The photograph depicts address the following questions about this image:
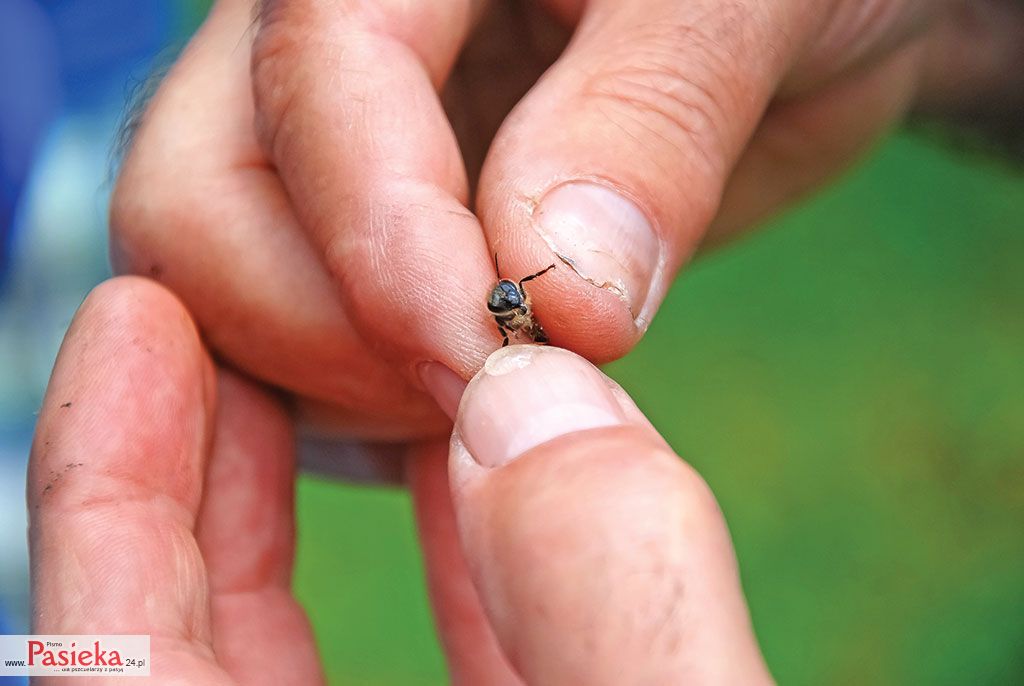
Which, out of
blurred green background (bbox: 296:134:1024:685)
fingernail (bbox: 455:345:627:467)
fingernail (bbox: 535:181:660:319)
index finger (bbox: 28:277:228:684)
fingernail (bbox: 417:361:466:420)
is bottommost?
blurred green background (bbox: 296:134:1024:685)

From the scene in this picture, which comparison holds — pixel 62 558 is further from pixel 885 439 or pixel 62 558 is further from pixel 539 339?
pixel 885 439

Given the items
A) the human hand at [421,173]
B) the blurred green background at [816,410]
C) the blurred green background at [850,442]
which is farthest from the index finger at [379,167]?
the blurred green background at [850,442]

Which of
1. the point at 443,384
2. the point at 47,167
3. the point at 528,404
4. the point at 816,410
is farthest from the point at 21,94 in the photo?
the point at 816,410

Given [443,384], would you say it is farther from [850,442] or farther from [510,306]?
[850,442]

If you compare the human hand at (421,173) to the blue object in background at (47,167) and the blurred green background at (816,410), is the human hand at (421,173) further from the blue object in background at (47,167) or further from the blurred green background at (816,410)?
the blurred green background at (816,410)

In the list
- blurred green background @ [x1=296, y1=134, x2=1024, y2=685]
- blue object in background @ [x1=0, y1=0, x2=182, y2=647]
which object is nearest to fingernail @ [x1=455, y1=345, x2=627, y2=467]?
blue object in background @ [x1=0, y1=0, x2=182, y2=647]

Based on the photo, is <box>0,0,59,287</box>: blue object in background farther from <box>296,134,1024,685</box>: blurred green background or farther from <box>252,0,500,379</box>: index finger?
<box>252,0,500,379</box>: index finger

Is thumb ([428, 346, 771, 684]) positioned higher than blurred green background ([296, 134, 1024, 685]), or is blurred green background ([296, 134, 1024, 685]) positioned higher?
thumb ([428, 346, 771, 684])
